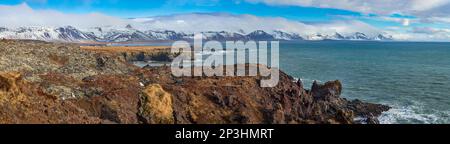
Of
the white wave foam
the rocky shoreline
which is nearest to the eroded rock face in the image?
the rocky shoreline

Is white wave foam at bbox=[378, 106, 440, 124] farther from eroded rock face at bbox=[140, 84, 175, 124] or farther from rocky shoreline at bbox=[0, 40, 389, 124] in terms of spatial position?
eroded rock face at bbox=[140, 84, 175, 124]

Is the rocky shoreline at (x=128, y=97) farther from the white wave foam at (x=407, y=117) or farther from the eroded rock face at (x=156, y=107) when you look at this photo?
the white wave foam at (x=407, y=117)

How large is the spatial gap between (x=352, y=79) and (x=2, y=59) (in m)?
75.3

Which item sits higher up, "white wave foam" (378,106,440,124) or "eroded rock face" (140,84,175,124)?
"eroded rock face" (140,84,175,124)

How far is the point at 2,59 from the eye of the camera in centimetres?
5150

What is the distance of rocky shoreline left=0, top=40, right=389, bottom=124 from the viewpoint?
2872 cm

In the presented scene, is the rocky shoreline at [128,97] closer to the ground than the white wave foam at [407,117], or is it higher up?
higher up

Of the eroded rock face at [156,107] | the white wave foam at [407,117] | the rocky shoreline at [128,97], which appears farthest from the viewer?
the white wave foam at [407,117]

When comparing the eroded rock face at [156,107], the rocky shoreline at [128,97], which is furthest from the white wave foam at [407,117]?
the eroded rock face at [156,107]

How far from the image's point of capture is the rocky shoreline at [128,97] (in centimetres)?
2872

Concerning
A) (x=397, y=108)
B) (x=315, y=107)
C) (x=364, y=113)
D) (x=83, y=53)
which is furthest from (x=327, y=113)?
(x=83, y=53)

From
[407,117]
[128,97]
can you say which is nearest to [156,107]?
[128,97]
